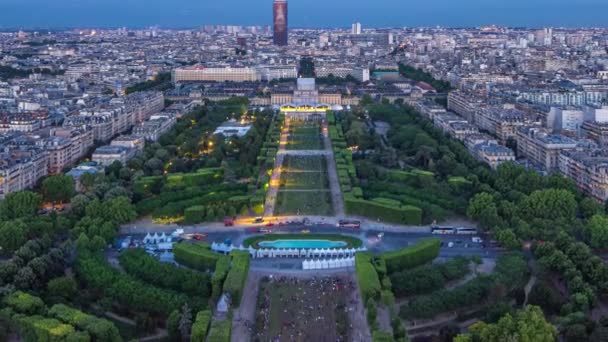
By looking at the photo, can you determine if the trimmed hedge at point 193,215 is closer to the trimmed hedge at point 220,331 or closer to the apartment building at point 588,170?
the trimmed hedge at point 220,331

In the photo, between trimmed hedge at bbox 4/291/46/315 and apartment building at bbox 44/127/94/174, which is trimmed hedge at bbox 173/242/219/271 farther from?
apartment building at bbox 44/127/94/174

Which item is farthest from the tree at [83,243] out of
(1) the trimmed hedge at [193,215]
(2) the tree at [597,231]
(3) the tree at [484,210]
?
(2) the tree at [597,231]

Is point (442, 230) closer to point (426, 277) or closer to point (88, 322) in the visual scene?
point (426, 277)

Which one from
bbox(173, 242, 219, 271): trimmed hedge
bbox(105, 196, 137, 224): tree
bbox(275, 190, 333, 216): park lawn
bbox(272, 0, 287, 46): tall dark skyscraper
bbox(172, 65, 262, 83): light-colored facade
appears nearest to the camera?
bbox(173, 242, 219, 271): trimmed hedge

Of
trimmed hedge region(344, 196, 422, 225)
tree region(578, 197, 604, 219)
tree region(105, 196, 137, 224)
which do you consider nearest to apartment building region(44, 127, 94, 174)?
tree region(105, 196, 137, 224)

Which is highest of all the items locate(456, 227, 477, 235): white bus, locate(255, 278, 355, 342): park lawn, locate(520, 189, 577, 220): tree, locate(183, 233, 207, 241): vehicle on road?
locate(520, 189, 577, 220): tree

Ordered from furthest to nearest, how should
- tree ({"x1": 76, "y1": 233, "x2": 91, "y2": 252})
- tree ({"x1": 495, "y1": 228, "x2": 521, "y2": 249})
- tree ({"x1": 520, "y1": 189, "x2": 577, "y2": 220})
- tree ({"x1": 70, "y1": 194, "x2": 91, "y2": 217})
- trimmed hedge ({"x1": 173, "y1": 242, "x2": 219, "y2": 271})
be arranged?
tree ({"x1": 70, "y1": 194, "x2": 91, "y2": 217}) → tree ({"x1": 520, "y1": 189, "x2": 577, "y2": 220}) → tree ({"x1": 495, "y1": 228, "x2": 521, "y2": 249}) → tree ({"x1": 76, "y1": 233, "x2": 91, "y2": 252}) → trimmed hedge ({"x1": 173, "y1": 242, "x2": 219, "y2": 271})

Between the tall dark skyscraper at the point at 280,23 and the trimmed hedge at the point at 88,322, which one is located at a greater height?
the tall dark skyscraper at the point at 280,23
